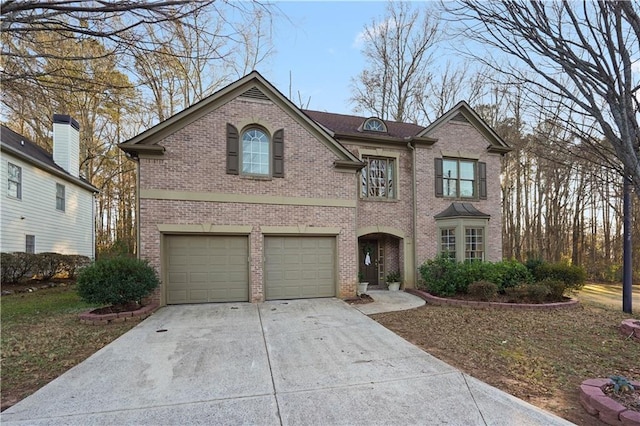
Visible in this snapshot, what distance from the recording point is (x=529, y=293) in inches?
385

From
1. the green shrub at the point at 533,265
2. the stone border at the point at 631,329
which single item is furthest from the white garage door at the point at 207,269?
the green shrub at the point at 533,265

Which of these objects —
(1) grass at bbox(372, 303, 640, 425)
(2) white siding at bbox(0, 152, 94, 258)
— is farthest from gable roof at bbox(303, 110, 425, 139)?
(2) white siding at bbox(0, 152, 94, 258)

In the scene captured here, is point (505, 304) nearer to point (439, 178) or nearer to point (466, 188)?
point (439, 178)

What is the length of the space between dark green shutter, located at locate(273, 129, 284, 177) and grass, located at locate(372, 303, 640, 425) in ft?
16.6

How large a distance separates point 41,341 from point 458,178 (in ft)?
44.7

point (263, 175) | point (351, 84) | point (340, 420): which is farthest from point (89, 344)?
point (351, 84)

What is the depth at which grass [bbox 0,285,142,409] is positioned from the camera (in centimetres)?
444

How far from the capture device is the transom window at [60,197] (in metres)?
16.1

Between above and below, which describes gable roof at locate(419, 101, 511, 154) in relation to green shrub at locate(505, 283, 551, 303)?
above

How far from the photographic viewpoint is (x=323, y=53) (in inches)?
279

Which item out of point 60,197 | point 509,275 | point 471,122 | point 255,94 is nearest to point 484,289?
point 509,275

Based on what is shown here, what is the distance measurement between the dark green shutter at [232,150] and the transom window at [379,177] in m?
5.00

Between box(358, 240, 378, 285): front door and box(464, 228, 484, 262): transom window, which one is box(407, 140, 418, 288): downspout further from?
box(464, 228, 484, 262): transom window

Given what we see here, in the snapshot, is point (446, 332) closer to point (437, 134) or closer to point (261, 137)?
point (261, 137)
